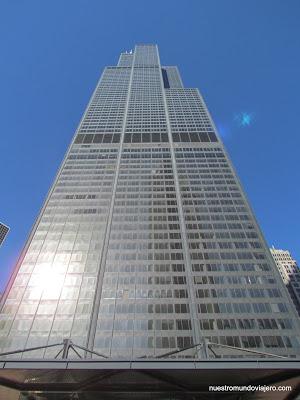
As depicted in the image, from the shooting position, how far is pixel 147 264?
76.1 m

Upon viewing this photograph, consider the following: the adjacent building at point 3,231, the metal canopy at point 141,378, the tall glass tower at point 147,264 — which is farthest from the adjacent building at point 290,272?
the metal canopy at point 141,378

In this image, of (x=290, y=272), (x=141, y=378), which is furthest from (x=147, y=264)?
(x=290, y=272)

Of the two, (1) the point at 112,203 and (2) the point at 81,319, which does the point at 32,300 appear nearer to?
(2) the point at 81,319

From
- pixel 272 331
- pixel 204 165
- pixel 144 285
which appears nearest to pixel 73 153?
pixel 204 165

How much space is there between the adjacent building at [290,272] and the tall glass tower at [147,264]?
77.2 m

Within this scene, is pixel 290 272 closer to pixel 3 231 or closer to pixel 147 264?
pixel 147 264

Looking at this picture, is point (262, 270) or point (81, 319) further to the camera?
point (262, 270)

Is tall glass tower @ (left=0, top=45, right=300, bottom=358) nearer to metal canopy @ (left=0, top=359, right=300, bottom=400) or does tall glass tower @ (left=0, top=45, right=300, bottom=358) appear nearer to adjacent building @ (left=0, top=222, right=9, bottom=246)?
adjacent building @ (left=0, top=222, right=9, bottom=246)

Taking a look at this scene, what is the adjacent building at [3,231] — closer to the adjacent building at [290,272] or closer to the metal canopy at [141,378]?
the metal canopy at [141,378]

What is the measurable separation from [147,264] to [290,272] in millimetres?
108359

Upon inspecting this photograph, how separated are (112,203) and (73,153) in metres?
35.3

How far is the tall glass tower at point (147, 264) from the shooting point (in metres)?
61.0

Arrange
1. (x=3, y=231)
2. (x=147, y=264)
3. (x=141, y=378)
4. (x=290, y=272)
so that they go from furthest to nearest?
1. (x=290, y=272)
2. (x=3, y=231)
3. (x=147, y=264)
4. (x=141, y=378)

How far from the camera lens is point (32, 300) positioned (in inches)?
2635
